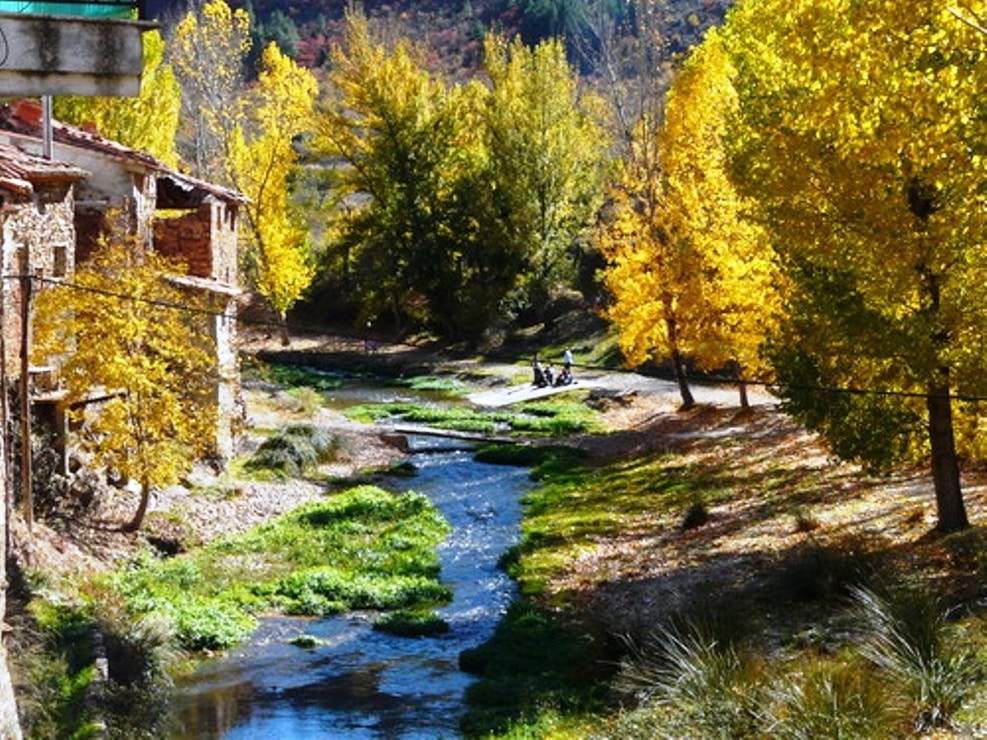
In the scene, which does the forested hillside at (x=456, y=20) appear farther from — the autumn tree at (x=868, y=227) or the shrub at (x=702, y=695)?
the shrub at (x=702, y=695)

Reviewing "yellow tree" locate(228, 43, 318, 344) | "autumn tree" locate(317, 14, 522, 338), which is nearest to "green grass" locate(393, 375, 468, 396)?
"yellow tree" locate(228, 43, 318, 344)

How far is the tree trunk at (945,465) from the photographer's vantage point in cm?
Result: 1648

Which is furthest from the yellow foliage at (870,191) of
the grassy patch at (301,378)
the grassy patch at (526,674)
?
the grassy patch at (301,378)

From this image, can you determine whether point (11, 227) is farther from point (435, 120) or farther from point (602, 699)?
point (435, 120)

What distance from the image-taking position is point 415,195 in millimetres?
Answer: 51344

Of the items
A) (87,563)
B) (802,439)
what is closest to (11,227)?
(87,563)

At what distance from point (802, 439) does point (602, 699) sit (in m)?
15.1

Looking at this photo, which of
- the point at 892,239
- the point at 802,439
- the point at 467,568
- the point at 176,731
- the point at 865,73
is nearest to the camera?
the point at 865,73

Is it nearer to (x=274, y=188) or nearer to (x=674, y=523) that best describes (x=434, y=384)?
(x=274, y=188)

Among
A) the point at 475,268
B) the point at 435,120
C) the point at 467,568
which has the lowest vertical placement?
the point at 467,568

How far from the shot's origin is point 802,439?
28.1 m

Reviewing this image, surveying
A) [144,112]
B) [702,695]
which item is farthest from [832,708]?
[144,112]

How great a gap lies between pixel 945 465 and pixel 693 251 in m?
16.1

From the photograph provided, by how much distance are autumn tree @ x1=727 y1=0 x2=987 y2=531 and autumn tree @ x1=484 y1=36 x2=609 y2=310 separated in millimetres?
32778
